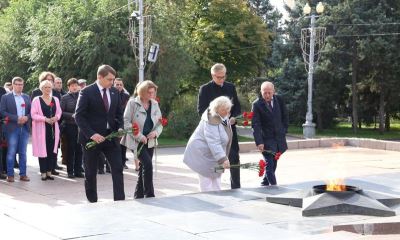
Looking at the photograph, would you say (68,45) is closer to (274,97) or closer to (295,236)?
(274,97)

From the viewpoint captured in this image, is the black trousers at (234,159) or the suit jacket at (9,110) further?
the suit jacket at (9,110)

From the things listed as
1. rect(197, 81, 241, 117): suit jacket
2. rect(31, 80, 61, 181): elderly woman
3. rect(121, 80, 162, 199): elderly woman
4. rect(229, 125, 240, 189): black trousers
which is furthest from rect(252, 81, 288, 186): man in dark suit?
rect(31, 80, 61, 181): elderly woman

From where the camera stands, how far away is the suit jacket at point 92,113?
7305 mm

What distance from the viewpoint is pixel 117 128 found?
759 centimetres

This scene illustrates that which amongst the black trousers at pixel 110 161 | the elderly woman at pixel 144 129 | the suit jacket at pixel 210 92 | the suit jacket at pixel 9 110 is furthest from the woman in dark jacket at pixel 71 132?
the black trousers at pixel 110 161

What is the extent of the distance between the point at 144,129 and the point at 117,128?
556 millimetres

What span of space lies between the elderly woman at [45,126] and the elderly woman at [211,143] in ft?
12.7

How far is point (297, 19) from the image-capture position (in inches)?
1510

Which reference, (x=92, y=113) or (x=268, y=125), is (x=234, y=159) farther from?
(x=92, y=113)

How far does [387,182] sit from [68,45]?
1848 cm

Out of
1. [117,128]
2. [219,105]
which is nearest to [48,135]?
[117,128]

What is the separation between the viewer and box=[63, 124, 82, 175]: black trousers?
36.9ft

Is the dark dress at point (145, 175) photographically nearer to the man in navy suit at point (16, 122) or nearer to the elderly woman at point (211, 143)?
the elderly woman at point (211, 143)

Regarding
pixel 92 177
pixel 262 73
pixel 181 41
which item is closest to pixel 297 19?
pixel 262 73
